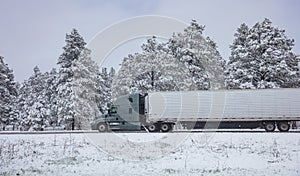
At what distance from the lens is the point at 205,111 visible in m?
28.2

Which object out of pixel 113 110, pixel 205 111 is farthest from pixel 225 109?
pixel 113 110

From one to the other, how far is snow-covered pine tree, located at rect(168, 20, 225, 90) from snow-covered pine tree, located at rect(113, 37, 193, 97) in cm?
98

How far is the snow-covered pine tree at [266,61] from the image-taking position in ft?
Answer: 121

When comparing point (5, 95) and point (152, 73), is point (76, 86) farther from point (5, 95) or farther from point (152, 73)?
point (5, 95)

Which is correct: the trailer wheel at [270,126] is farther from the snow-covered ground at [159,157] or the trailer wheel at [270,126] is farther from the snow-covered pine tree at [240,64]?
the snow-covered pine tree at [240,64]

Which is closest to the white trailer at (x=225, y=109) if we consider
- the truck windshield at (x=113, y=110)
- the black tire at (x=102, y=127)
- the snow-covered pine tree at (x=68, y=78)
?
the truck windshield at (x=113, y=110)

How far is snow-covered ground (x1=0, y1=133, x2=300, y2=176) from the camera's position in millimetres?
11391

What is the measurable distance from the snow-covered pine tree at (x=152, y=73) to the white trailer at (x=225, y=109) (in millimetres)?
9983

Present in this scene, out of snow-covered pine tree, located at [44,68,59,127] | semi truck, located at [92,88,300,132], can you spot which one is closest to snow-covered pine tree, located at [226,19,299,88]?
semi truck, located at [92,88,300,132]

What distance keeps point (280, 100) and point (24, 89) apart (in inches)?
2130

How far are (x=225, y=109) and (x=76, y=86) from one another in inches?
717

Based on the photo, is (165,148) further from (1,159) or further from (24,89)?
(24,89)

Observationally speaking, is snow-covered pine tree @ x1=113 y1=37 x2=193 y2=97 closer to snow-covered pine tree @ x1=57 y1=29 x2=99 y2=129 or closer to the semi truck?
snow-covered pine tree @ x1=57 y1=29 x2=99 y2=129

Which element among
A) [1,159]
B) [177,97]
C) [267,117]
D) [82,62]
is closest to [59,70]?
[82,62]
